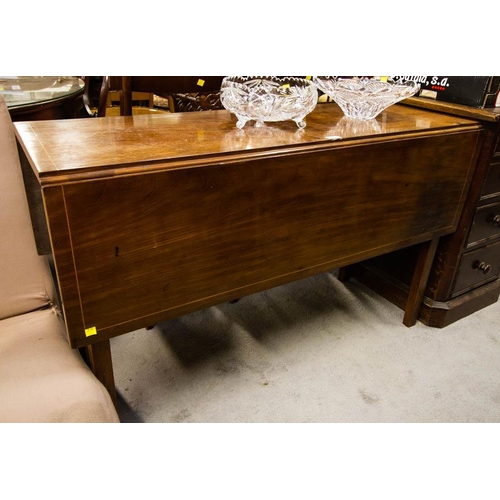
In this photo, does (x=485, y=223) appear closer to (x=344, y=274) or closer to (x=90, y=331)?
(x=344, y=274)

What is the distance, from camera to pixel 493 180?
1504 millimetres

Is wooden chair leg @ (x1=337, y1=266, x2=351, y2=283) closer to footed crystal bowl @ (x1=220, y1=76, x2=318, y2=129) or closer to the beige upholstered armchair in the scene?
footed crystal bowl @ (x1=220, y1=76, x2=318, y2=129)

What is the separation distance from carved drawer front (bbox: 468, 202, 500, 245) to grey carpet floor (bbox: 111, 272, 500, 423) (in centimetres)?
37

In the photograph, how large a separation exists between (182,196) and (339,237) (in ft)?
1.61

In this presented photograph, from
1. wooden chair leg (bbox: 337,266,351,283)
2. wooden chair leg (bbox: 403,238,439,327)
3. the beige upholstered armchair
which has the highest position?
the beige upholstered armchair

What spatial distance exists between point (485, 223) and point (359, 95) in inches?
27.2

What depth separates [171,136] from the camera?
40.7 inches

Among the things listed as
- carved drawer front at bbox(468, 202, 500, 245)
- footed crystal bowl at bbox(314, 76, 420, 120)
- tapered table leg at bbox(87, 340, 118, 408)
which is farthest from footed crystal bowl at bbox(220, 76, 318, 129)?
carved drawer front at bbox(468, 202, 500, 245)

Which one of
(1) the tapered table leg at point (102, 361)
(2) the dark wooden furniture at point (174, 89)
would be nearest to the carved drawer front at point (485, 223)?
(2) the dark wooden furniture at point (174, 89)

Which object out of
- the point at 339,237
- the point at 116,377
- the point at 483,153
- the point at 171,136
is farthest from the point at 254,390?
the point at 483,153

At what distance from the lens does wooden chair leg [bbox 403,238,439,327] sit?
1572 mm

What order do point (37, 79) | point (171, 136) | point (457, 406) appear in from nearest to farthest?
point (171, 136)
point (457, 406)
point (37, 79)

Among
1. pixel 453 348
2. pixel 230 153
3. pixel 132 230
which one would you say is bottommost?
pixel 453 348
